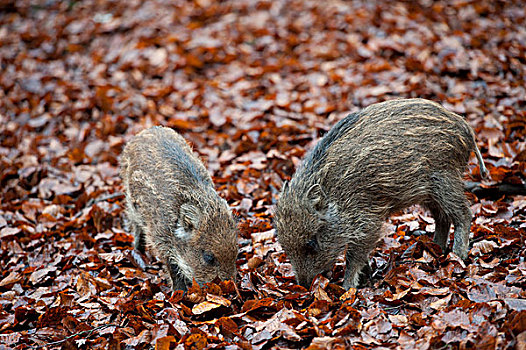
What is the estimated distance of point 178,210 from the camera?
16.9 feet

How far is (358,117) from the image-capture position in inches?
201

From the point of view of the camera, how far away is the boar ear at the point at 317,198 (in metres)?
4.75

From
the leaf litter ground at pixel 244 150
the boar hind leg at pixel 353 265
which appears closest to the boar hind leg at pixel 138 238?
the leaf litter ground at pixel 244 150

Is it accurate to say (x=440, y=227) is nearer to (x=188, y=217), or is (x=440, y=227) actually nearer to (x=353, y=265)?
(x=353, y=265)

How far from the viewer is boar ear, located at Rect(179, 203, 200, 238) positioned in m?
4.93

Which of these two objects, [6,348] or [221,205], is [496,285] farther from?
[6,348]

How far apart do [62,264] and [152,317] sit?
5.67 ft

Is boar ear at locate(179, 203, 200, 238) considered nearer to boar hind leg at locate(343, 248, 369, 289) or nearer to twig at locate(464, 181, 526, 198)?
boar hind leg at locate(343, 248, 369, 289)

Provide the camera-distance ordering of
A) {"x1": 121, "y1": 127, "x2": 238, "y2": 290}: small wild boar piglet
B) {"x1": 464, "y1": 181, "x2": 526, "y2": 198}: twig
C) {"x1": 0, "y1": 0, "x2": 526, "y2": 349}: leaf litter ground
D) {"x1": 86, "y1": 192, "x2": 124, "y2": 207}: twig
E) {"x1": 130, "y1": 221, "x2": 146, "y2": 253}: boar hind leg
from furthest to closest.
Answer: {"x1": 86, "y1": 192, "x2": 124, "y2": 207}: twig → {"x1": 130, "y1": 221, "x2": 146, "y2": 253}: boar hind leg → {"x1": 464, "y1": 181, "x2": 526, "y2": 198}: twig → {"x1": 121, "y1": 127, "x2": 238, "y2": 290}: small wild boar piglet → {"x1": 0, "y1": 0, "x2": 526, "y2": 349}: leaf litter ground

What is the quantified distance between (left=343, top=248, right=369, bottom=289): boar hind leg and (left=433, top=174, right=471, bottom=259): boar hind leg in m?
0.84

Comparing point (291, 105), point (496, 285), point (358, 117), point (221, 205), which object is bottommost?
point (291, 105)

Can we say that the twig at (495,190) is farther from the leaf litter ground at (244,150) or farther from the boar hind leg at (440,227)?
the boar hind leg at (440,227)

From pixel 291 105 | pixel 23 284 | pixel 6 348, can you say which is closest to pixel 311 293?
pixel 6 348

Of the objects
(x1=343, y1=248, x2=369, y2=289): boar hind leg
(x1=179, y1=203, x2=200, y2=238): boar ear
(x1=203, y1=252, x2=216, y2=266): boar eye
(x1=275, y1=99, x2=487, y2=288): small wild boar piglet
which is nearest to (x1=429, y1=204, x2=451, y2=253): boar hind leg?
(x1=275, y1=99, x2=487, y2=288): small wild boar piglet
